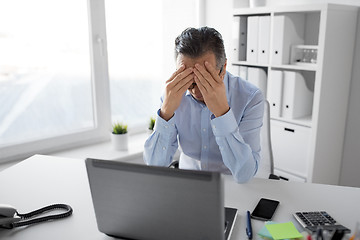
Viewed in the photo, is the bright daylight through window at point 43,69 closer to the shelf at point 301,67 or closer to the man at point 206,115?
the man at point 206,115

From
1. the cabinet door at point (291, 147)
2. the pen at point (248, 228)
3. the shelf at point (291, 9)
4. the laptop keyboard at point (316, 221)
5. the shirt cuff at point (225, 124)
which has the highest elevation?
the shelf at point (291, 9)

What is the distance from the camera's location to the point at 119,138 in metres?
2.42

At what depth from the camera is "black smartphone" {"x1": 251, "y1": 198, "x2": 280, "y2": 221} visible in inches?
41.5

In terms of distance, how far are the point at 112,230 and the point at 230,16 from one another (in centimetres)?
222

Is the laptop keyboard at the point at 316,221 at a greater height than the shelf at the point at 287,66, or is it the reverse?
the shelf at the point at 287,66

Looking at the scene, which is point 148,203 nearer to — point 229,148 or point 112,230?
point 112,230

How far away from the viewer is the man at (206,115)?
1278 mm

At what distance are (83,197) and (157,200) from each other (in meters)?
0.48

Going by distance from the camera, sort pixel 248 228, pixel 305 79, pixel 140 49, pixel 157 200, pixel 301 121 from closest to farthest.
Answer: pixel 157 200 < pixel 248 228 < pixel 301 121 < pixel 305 79 < pixel 140 49

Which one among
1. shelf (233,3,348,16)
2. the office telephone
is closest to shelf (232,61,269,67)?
shelf (233,3,348,16)

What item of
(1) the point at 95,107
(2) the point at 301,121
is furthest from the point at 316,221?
(1) the point at 95,107

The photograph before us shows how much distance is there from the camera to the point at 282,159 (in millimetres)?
2449

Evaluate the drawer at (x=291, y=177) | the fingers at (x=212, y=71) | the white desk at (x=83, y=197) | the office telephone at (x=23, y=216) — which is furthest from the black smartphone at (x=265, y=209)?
the drawer at (x=291, y=177)

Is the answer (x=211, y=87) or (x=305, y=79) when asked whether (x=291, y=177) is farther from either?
(x=211, y=87)
